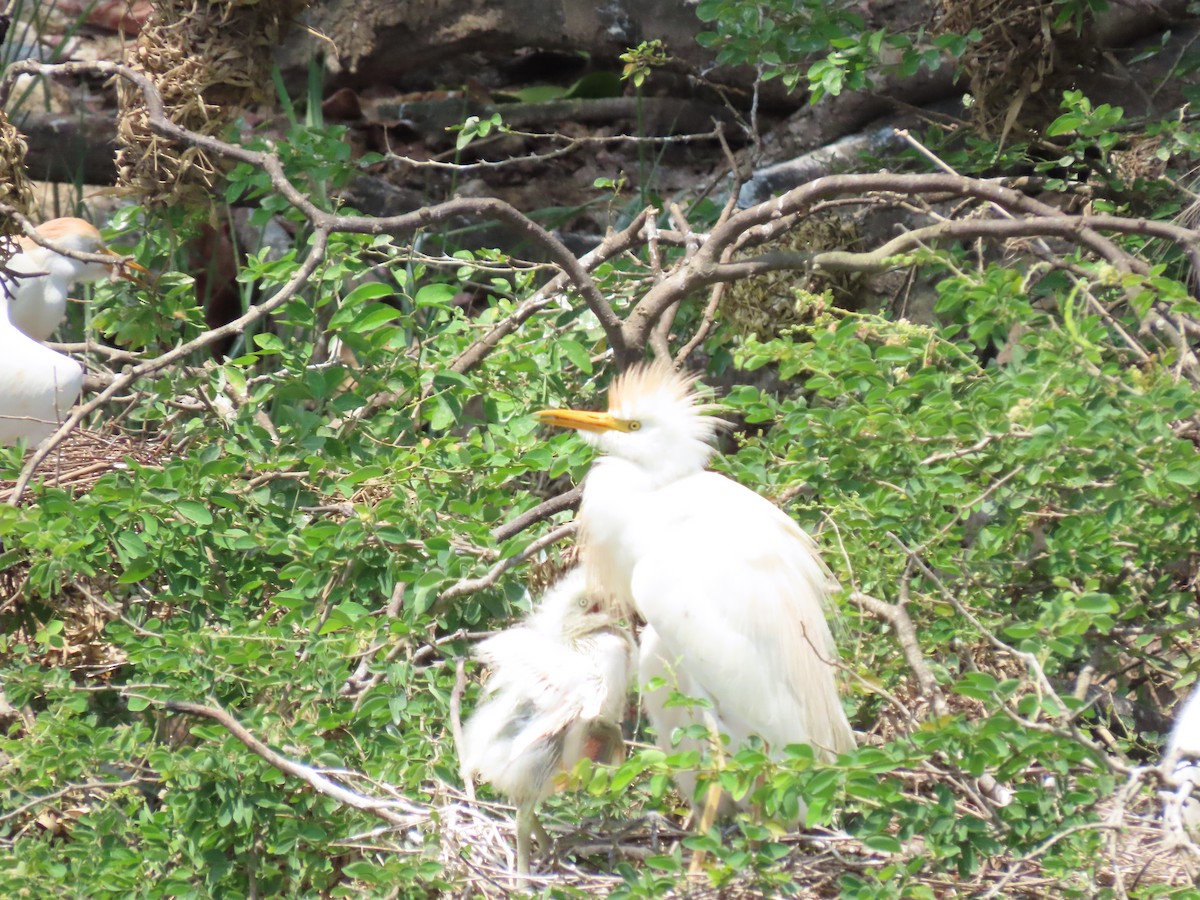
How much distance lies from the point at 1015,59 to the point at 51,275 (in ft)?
9.11

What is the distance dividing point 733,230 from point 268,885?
1593mm

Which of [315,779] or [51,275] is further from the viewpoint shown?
[51,275]

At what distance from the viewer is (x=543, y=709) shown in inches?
92.8

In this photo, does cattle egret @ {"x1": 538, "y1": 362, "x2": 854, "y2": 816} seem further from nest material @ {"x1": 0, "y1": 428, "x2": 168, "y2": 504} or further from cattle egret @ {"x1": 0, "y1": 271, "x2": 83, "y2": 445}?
cattle egret @ {"x1": 0, "y1": 271, "x2": 83, "y2": 445}

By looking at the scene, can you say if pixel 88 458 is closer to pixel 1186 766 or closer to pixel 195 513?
pixel 195 513

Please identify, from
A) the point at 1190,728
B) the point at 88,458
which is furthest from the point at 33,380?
the point at 1190,728

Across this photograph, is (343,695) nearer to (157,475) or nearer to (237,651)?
(237,651)

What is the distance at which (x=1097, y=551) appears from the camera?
7.46 ft

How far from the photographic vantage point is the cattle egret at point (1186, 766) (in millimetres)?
1796

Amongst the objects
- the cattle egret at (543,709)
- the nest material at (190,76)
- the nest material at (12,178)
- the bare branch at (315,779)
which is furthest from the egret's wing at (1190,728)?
the nest material at (12,178)

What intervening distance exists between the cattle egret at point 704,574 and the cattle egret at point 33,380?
183cm

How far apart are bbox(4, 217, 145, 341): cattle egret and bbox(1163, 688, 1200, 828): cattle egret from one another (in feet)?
10.2

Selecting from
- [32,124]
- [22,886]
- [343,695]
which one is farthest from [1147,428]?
[32,124]

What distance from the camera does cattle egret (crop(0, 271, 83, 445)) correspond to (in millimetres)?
3686
